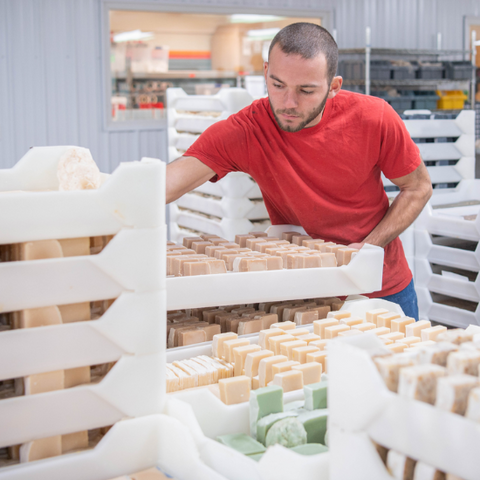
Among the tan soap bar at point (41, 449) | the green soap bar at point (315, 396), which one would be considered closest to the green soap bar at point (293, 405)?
the green soap bar at point (315, 396)

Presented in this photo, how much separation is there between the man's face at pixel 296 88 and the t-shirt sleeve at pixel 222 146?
0.57 ft

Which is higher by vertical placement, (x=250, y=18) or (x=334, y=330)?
(x=250, y=18)

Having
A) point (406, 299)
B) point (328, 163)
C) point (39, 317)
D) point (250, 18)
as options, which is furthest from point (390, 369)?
point (250, 18)

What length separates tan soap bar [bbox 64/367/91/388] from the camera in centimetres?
96

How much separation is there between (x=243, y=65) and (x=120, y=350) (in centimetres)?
616

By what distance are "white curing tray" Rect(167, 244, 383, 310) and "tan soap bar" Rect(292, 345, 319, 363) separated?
217 mm

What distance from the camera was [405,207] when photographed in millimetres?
2117

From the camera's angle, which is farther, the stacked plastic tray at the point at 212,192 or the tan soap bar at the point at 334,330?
the stacked plastic tray at the point at 212,192

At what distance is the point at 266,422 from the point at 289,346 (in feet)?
0.90

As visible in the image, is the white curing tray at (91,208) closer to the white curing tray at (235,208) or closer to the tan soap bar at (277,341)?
the tan soap bar at (277,341)

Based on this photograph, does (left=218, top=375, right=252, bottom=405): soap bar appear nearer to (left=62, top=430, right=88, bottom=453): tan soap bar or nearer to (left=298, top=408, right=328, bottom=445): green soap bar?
(left=298, top=408, right=328, bottom=445): green soap bar

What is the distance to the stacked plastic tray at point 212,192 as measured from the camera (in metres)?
2.87

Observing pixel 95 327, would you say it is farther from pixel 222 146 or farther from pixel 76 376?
pixel 222 146

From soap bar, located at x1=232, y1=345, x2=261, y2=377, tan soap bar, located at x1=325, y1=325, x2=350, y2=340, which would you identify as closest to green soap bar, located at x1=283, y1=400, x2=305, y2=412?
soap bar, located at x1=232, y1=345, x2=261, y2=377
